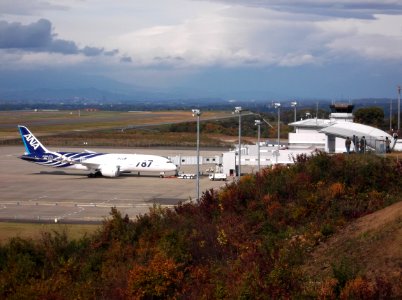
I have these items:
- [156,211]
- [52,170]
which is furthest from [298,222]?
[52,170]

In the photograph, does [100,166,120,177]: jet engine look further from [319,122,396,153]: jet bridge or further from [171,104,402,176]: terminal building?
[319,122,396,153]: jet bridge

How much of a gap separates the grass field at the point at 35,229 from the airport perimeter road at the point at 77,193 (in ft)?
8.62

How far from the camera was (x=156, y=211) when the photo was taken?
28641 millimetres

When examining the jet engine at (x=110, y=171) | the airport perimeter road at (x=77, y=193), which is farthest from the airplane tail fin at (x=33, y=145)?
the jet engine at (x=110, y=171)

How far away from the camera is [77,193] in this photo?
59875mm

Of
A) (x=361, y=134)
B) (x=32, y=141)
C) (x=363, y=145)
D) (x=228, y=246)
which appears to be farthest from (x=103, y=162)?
(x=228, y=246)

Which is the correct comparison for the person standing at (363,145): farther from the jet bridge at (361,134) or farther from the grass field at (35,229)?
the grass field at (35,229)

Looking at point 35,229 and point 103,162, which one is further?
point 103,162

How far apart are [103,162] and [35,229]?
107 ft

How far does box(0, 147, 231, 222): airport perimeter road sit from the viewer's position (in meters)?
48.6

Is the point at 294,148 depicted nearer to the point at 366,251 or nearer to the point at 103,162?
the point at 103,162

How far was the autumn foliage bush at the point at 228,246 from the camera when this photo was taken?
1795 cm

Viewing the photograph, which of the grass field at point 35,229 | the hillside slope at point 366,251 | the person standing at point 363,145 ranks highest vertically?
the person standing at point 363,145

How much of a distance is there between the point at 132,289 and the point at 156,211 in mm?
9350
